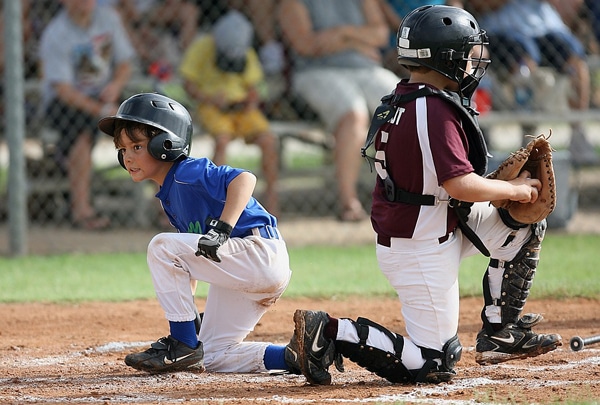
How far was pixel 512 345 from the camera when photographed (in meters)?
3.88

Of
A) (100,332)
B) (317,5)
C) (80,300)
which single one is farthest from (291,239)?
(100,332)

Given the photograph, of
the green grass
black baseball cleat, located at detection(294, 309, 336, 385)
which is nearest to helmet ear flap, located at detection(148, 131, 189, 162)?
black baseball cleat, located at detection(294, 309, 336, 385)

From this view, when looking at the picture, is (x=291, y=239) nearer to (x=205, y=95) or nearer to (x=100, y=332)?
(x=205, y=95)

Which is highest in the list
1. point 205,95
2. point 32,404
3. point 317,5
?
point 317,5

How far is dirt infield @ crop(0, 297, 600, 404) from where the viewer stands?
11.3 ft

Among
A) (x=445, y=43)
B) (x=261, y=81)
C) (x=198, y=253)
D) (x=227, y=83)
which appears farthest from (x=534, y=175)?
(x=261, y=81)

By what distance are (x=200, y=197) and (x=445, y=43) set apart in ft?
3.71

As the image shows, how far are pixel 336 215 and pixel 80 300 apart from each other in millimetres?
3502

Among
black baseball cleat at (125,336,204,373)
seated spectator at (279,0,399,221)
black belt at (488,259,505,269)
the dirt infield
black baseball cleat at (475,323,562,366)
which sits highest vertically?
seated spectator at (279,0,399,221)

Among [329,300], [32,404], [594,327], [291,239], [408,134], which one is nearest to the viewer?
[32,404]

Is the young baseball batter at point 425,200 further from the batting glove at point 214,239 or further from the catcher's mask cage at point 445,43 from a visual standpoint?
the batting glove at point 214,239

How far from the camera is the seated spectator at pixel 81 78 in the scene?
7973 millimetres

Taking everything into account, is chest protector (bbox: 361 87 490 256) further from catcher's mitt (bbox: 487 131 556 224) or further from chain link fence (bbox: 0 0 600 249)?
chain link fence (bbox: 0 0 600 249)

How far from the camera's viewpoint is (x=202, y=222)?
397 cm
